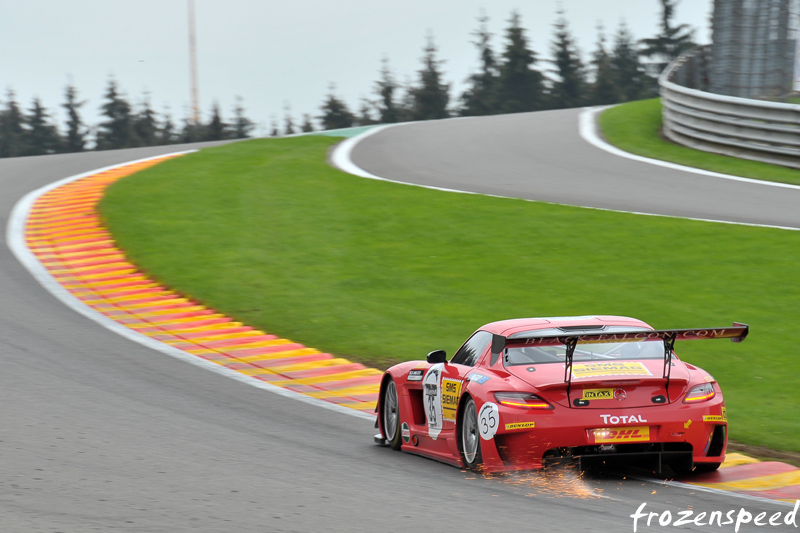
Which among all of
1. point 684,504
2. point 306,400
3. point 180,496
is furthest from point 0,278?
point 684,504

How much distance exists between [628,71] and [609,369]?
86.1 metres

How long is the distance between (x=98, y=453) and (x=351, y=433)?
234cm

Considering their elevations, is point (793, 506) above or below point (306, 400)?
above

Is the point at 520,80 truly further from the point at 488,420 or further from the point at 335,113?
the point at 488,420

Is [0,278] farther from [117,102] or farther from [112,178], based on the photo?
[117,102]

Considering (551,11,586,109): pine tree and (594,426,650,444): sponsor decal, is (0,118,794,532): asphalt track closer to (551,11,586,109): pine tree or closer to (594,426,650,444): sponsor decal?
(594,426,650,444): sponsor decal

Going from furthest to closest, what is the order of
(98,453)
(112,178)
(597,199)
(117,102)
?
(117,102), (112,178), (597,199), (98,453)

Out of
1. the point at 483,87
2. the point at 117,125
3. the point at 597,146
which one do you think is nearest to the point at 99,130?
the point at 117,125

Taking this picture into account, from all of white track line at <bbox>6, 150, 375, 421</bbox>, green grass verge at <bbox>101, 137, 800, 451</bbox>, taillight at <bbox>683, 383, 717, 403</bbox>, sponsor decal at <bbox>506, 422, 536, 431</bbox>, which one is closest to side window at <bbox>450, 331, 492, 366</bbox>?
sponsor decal at <bbox>506, 422, 536, 431</bbox>

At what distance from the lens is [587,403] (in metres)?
6.70

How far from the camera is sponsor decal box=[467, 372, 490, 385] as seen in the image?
7114 millimetres

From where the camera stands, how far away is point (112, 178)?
24984mm

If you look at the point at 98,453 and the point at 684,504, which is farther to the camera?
the point at 98,453

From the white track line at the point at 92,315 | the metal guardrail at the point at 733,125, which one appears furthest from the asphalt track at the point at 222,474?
the metal guardrail at the point at 733,125
